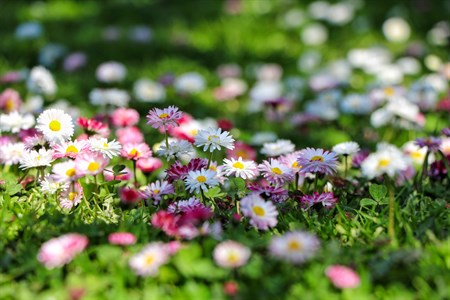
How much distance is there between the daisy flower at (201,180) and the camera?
2.33 metres

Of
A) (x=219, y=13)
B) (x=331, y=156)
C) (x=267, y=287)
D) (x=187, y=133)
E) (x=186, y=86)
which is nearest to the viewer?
(x=267, y=287)

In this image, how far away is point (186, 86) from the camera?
4.64 m

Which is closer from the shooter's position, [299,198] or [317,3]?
[299,198]

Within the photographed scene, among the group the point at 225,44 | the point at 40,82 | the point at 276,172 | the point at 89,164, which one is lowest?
the point at 225,44

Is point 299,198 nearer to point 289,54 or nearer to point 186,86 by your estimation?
point 186,86

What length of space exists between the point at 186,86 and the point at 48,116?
87.6 inches

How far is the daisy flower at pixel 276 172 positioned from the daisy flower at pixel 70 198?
2.22 feet

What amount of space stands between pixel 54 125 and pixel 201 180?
0.60 meters

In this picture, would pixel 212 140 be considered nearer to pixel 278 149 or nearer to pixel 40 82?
pixel 278 149

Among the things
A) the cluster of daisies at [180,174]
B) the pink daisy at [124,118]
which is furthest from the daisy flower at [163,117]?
the pink daisy at [124,118]

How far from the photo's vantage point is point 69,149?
238 centimetres

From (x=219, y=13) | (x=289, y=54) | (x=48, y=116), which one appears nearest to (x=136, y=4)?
(x=219, y=13)

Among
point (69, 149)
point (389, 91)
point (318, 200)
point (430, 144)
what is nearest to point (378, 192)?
point (318, 200)

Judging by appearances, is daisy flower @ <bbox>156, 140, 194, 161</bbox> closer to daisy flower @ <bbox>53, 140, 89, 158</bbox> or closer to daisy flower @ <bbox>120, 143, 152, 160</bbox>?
daisy flower @ <bbox>120, 143, 152, 160</bbox>
